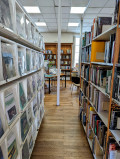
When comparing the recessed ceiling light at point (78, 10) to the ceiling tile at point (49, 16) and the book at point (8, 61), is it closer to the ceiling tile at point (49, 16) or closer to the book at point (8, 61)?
the ceiling tile at point (49, 16)

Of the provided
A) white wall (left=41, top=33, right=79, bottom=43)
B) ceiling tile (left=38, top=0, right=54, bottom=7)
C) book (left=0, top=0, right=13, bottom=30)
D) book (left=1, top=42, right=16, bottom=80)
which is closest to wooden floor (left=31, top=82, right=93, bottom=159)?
book (left=1, top=42, right=16, bottom=80)

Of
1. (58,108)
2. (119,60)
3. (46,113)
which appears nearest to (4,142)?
(119,60)

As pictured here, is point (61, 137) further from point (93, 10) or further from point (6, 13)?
point (93, 10)

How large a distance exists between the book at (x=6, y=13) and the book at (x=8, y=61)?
154mm

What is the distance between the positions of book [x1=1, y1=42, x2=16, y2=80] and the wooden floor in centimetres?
134

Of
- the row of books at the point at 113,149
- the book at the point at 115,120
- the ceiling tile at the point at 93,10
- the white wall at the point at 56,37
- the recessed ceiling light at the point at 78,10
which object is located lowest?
the row of books at the point at 113,149

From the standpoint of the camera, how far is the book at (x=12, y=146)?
0.90m

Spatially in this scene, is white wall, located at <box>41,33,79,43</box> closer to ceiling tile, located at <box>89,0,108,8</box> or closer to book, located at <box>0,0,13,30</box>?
ceiling tile, located at <box>89,0,108,8</box>

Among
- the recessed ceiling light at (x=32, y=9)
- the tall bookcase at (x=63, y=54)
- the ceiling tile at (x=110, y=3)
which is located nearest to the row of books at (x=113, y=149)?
the ceiling tile at (x=110, y=3)

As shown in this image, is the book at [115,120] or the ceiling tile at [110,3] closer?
the book at [115,120]

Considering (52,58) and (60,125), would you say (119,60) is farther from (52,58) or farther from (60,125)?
(52,58)

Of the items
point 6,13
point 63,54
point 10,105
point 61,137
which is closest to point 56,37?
point 63,54

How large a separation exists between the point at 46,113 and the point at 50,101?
0.83m

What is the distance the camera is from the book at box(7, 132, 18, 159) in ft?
2.95
